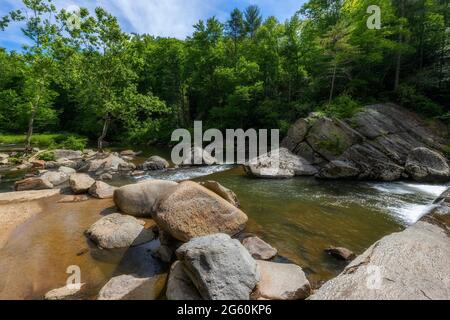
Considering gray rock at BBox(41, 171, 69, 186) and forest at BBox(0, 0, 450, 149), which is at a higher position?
forest at BBox(0, 0, 450, 149)

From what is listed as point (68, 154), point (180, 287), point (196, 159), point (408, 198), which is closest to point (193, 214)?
point (180, 287)

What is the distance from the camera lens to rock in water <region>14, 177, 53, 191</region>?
10.9 m

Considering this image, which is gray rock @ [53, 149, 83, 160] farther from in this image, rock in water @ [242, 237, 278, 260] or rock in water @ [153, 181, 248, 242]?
rock in water @ [242, 237, 278, 260]

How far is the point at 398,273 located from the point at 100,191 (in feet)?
31.2

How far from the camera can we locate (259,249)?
5840 millimetres

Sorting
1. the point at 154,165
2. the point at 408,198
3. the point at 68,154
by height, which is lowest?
the point at 408,198

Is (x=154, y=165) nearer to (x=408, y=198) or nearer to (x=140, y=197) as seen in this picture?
(x=140, y=197)

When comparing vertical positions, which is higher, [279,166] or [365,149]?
[365,149]

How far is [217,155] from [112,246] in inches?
657

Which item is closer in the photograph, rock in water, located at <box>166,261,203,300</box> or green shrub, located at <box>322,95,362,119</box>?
rock in water, located at <box>166,261,203,300</box>

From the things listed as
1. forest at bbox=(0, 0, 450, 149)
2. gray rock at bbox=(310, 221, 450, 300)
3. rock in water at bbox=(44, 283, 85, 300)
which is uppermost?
forest at bbox=(0, 0, 450, 149)

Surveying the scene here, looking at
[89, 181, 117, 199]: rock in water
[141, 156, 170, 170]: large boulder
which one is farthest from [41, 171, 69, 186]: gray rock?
[141, 156, 170, 170]: large boulder

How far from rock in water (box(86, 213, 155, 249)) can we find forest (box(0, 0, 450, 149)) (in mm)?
12472
